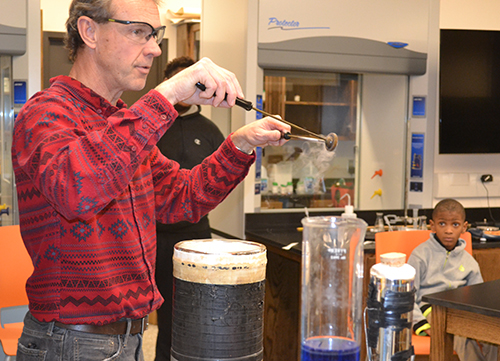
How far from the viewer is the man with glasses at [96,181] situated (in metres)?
1.04

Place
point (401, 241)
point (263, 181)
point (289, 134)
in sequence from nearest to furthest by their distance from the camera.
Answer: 1. point (289, 134)
2. point (401, 241)
3. point (263, 181)

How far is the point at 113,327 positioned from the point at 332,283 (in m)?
0.55

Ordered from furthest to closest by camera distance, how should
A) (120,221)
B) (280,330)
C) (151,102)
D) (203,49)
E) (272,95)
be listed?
(203,49) → (272,95) → (280,330) → (120,221) → (151,102)

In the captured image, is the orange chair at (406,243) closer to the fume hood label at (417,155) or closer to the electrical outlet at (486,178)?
the fume hood label at (417,155)

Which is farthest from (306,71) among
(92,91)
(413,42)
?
(92,91)

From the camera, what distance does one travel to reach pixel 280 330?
3141mm

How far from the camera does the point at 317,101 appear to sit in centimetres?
376

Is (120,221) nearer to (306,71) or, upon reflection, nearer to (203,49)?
(306,71)

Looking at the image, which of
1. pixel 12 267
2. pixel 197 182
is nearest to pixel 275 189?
pixel 12 267

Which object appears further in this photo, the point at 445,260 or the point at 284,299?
the point at 284,299

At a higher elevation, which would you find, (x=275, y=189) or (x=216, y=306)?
(x=275, y=189)

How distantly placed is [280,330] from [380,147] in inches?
57.1

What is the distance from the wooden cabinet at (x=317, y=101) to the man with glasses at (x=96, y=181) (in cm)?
227

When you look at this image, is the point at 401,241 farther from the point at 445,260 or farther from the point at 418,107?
the point at 418,107
